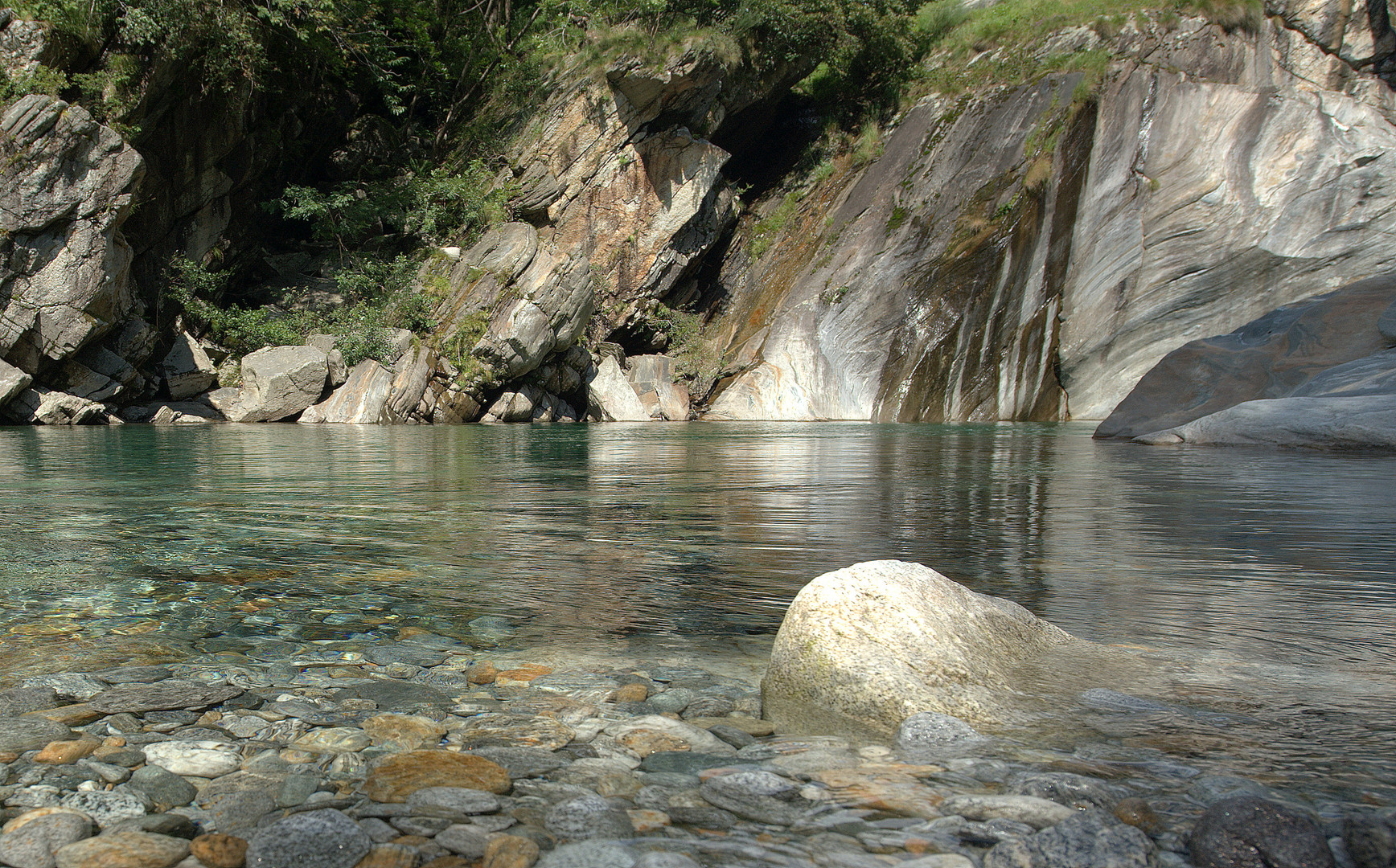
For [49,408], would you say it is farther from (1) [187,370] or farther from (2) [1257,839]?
(2) [1257,839]

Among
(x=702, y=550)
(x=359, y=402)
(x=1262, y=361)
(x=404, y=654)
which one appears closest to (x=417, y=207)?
(x=359, y=402)

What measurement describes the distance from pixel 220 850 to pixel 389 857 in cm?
32

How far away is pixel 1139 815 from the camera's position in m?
1.61

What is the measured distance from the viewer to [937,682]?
7.40 feet

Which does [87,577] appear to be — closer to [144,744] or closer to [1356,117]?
[144,744]

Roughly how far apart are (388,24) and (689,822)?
89.0ft

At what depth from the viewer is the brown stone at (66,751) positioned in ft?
6.22

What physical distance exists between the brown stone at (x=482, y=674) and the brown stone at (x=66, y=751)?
907 millimetres

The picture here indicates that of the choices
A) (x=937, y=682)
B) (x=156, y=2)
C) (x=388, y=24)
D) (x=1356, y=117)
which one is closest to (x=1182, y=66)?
(x=1356, y=117)

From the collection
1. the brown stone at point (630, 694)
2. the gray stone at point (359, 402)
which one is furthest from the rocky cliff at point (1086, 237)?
the brown stone at point (630, 694)

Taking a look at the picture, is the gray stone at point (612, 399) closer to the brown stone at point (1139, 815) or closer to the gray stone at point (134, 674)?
the gray stone at point (134, 674)

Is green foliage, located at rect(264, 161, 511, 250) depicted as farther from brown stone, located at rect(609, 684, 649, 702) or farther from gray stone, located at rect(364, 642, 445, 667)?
brown stone, located at rect(609, 684, 649, 702)

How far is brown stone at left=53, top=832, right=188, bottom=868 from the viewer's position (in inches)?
59.1

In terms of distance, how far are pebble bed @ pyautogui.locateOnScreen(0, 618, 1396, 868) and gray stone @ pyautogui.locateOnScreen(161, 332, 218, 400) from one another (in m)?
20.3
